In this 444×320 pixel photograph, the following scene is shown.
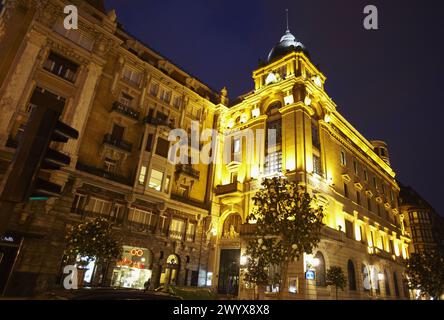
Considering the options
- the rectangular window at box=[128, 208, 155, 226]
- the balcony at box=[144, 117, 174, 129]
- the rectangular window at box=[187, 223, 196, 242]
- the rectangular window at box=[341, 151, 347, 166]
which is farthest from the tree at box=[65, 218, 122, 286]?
the rectangular window at box=[341, 151, 347, 166]

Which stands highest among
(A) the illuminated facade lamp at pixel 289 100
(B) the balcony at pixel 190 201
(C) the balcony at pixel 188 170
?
(A) the illuminated facade lamp at pixel 289 100

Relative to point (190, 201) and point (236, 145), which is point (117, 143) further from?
point (236, 145)

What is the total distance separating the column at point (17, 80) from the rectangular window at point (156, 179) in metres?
13.2

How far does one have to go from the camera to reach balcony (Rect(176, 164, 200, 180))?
32.9m

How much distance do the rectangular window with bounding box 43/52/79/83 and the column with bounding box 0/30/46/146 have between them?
1304 millimetres

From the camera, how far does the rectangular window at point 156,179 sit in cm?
2992

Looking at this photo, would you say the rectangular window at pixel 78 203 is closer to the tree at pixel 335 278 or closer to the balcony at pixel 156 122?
the balcony at pixel 156 122

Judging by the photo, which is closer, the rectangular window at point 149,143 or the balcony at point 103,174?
the balcony at point 103,174

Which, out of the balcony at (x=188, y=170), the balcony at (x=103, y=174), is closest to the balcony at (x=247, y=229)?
the balcony at (x=188, y=170)

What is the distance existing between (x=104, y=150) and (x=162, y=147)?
6.50 m

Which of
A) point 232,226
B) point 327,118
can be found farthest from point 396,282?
point 232,226

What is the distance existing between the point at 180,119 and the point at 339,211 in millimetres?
22799

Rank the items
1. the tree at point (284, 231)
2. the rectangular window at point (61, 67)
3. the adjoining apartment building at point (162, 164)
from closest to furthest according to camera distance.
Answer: the tree at point (284, 231) → the adjoining apartment building at point (162, 164) → the rectangular window at point (61, 67)
